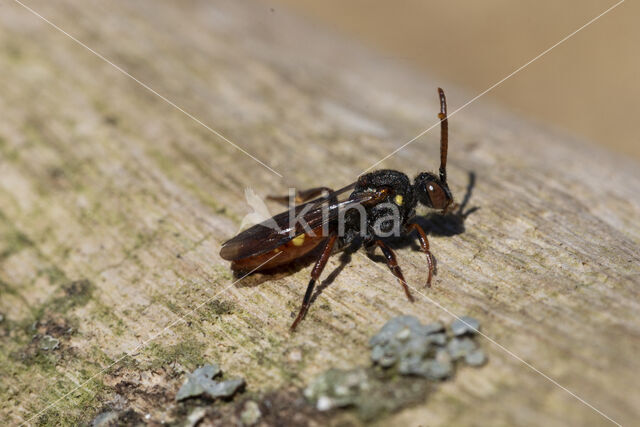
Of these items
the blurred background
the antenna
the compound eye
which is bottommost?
the blurred background

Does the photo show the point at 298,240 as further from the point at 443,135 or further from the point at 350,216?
the point at 443,135

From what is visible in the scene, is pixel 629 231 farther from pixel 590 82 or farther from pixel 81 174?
pixel 590 82

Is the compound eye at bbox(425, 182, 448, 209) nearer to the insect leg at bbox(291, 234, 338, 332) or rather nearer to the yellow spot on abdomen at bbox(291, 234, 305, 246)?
the insect leg at bbox(291, 234, 338, 332)

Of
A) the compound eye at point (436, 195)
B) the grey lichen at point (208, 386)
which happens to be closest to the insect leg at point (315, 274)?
the grey lichen at point (208, 386)

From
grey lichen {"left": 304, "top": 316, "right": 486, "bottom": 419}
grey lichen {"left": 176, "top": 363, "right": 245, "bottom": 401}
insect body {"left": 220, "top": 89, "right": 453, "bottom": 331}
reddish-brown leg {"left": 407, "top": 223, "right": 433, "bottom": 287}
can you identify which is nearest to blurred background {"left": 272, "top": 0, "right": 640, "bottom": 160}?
insect body {"left": 220, "top": 89, "right": 453, "bottom": 331}

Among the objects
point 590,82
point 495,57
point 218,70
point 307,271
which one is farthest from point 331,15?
point 307,271

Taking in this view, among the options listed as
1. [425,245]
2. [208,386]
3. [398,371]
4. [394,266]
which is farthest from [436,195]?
[208,386]
